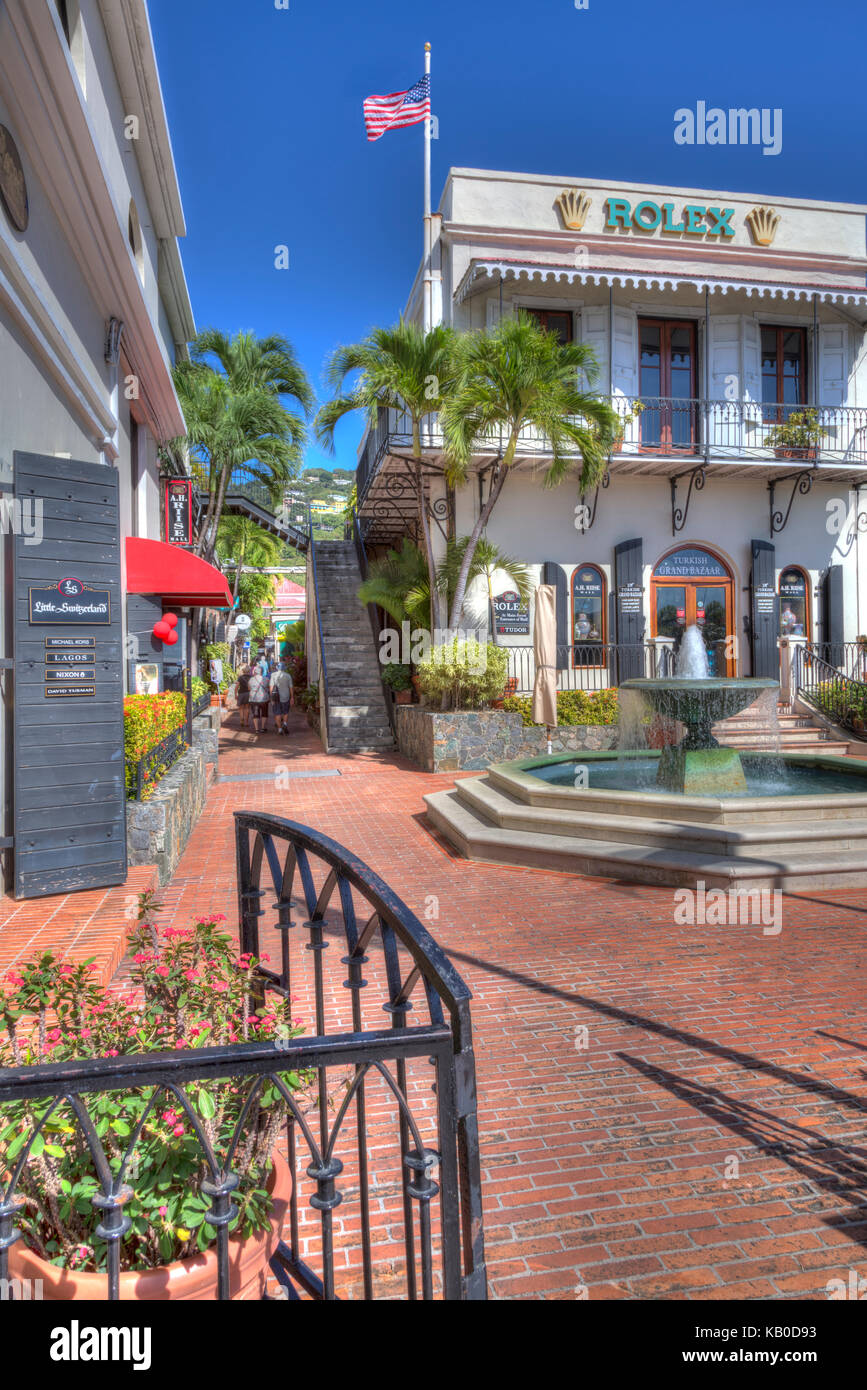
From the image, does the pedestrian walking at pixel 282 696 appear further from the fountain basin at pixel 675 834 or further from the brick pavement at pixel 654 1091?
the brick pavement at pixel 654 1091

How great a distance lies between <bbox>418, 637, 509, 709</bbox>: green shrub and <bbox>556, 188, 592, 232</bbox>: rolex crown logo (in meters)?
9.28

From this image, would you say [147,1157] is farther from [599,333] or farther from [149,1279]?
[599,333]

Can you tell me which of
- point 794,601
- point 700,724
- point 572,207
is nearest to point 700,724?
point 700,724

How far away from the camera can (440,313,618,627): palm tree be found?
12859 millimetres

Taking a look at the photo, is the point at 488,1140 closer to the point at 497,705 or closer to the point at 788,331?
the point at 497,705

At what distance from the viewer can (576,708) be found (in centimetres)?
1497

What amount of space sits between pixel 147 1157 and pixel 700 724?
7968mm

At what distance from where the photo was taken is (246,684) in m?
25.1

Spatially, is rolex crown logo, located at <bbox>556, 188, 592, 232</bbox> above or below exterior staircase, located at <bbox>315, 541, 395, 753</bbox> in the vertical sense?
above

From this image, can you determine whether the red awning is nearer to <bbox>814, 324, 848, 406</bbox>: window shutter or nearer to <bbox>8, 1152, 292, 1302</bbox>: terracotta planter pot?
<bbox>8, 1152, 292, 1302</bbox>: terracotta planter pot

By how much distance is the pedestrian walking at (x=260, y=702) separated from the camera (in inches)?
805

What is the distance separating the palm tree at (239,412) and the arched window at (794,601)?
1201 cm

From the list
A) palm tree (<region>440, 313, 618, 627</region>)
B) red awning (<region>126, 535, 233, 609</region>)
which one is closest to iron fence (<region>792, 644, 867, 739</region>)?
palm tree (<region>440, 313, 618, 627</region>)

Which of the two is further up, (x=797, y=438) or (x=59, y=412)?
(x=797, y=438)
